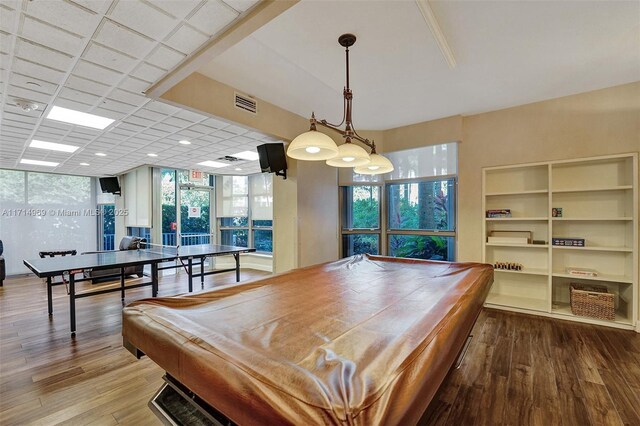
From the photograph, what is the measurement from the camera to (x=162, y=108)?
3.11 m

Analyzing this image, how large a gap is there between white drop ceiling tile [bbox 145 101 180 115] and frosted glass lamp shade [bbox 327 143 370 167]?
193 centimetres

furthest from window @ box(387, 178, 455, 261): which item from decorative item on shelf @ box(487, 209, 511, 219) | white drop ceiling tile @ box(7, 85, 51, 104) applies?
white drop ceiling tile @ box(7, 85, 51, 104)

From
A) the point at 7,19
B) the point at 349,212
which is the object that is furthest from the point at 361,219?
the point at 7,19

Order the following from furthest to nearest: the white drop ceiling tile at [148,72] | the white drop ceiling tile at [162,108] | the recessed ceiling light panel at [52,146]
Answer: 1. the recessed ceiling light panel at [52,146]
2. the white drop ceiling tile at [162,108]
3. the white drop ceiling tile at [148,72]

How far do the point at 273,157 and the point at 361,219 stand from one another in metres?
2.15

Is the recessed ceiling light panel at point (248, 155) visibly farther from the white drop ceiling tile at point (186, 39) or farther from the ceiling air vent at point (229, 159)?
the white drop ceiling tile at point (186, 39)

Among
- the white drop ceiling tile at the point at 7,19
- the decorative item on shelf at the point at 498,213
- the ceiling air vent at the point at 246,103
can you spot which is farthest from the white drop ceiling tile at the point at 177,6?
the decorative item on shelf at the point at 498,213

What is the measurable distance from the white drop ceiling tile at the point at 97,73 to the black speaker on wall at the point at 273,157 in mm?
1936

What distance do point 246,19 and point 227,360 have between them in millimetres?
1870

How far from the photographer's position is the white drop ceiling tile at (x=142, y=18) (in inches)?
64.4

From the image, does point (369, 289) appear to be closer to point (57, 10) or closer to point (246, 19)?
point (246, 19)

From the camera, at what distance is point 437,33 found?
2.30 metres

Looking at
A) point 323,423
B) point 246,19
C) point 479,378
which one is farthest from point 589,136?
point 323,423

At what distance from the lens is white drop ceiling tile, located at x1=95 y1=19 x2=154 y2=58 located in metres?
1.82
